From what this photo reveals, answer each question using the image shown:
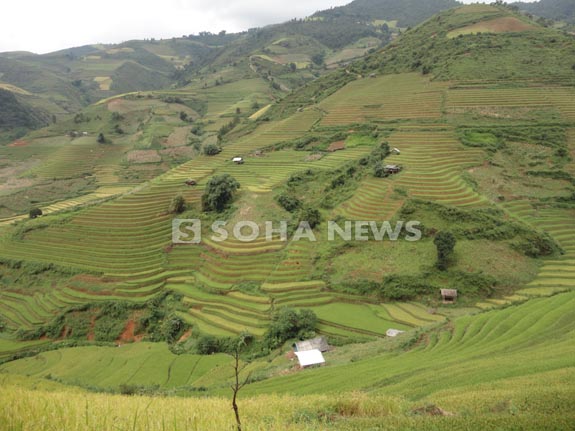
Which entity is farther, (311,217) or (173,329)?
(311,217)

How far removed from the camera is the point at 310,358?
17609 millimetres

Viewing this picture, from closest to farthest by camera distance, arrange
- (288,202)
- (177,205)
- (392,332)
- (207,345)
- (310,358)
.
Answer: (310,358) → (392,332) → (207,345) → (288,202) → (177,205)

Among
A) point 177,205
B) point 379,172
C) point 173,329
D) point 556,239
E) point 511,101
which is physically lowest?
point 173,329

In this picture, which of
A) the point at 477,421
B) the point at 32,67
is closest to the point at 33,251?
the point at 477,421

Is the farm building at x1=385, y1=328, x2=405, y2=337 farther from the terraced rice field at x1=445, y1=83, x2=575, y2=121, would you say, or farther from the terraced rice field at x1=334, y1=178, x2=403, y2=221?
the terraced rice field at x1=445, y1=83, x2=575, y2=121

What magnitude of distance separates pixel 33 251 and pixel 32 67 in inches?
7062

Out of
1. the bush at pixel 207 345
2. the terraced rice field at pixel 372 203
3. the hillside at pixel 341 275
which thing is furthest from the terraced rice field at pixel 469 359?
the terraced rice field at pixel 372 203

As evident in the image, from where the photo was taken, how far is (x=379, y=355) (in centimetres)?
1555

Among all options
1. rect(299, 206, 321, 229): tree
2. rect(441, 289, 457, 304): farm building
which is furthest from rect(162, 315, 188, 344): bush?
rect(441, 289, 457, 304): farm building

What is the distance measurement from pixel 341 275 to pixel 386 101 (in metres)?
38.3

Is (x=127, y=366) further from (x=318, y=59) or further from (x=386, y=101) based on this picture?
(x=318, y=59)

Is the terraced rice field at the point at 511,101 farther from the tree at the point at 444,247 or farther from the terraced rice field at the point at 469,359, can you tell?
the terraced rice field at the point at 469,359

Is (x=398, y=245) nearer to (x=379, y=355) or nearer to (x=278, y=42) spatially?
(x=379, y=355)

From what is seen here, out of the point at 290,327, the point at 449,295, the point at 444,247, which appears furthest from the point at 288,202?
the point at 449,295
